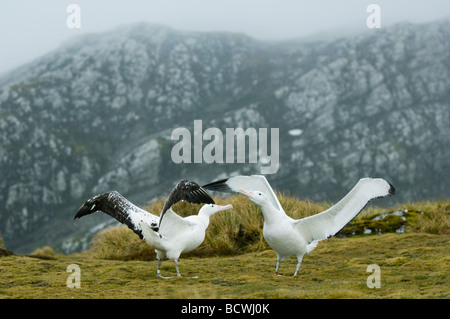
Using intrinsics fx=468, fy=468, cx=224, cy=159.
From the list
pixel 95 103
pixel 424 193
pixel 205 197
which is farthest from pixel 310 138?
pixel 205 197

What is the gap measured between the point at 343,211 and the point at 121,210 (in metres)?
3.69

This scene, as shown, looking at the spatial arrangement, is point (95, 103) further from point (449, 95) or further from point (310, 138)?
point (449, 95)

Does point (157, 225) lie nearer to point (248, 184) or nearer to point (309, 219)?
point (248, 184)

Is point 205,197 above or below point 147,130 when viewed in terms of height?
below

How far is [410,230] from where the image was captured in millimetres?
14953

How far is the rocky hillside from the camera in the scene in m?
110

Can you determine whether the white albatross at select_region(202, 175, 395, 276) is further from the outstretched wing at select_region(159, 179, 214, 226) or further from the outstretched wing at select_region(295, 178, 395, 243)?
the outstretched wing at select_region(159, 179, 214, 226)

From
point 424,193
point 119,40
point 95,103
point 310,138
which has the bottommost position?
point 424,193

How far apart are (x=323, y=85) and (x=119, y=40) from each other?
208ft

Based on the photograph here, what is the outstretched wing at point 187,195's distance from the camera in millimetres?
7016

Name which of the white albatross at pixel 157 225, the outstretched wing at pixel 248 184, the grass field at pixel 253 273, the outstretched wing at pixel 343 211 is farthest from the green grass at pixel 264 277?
the outstretched wing at pixel 248 184

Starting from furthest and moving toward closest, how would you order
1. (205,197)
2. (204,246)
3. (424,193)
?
(424,193), (204,246), (205,197)

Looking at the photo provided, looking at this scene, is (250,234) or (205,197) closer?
(205,197)
